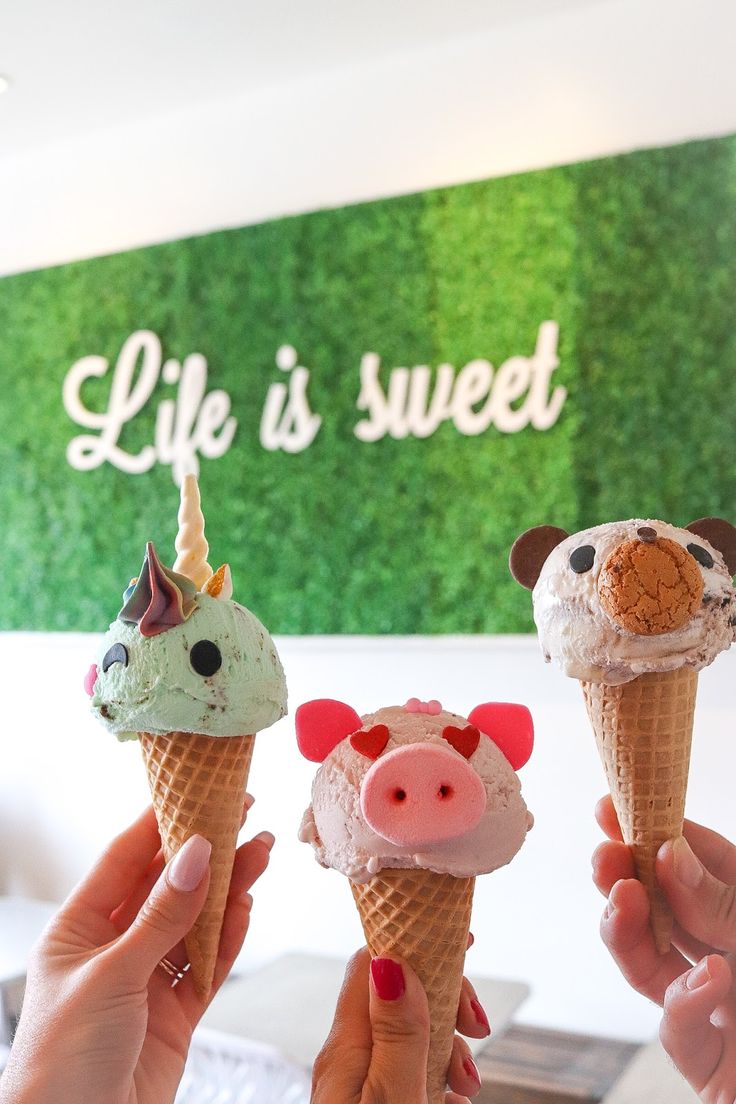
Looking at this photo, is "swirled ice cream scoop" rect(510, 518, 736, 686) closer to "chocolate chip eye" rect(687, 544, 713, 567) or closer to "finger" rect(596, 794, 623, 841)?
"chocolate chip eye" rect(687, 544, 713, 567)

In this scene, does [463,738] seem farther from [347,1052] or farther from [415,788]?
[347,1052]

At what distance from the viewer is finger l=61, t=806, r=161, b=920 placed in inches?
50.6

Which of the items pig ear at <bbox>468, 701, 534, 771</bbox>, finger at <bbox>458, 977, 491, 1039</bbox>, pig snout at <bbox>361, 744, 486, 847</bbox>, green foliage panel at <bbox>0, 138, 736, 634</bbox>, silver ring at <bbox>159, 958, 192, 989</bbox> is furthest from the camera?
green foliage panel at <bbox>0, 138, 736, 634</bbox>

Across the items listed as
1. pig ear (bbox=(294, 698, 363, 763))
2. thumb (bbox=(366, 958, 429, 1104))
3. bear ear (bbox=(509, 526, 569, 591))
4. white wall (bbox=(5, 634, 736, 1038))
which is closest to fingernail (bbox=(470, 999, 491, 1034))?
thumb (bbox=(366, 958, 429, 1104))

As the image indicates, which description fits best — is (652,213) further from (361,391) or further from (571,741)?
(571,741)

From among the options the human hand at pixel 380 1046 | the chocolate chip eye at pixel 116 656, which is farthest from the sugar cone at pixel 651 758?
the chocolate chip eye at pixel 116 656

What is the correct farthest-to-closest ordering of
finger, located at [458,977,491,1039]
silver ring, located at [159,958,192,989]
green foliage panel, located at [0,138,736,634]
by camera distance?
green foliage panel, located at [0,138,736,634] → silver ring, located at [159,958,192,989] → finger, located at [458,977,491,1039]

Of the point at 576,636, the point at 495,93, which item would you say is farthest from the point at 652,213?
the point at 576,636

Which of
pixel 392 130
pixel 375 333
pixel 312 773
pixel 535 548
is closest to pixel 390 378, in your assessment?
pixel 375 333

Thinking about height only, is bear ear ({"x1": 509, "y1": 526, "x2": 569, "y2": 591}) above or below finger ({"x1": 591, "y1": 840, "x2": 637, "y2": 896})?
above

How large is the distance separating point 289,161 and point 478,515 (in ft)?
4.24

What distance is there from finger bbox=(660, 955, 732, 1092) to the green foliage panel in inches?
67.0

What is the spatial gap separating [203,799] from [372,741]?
0.30 metres

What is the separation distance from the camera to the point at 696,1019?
110cm
